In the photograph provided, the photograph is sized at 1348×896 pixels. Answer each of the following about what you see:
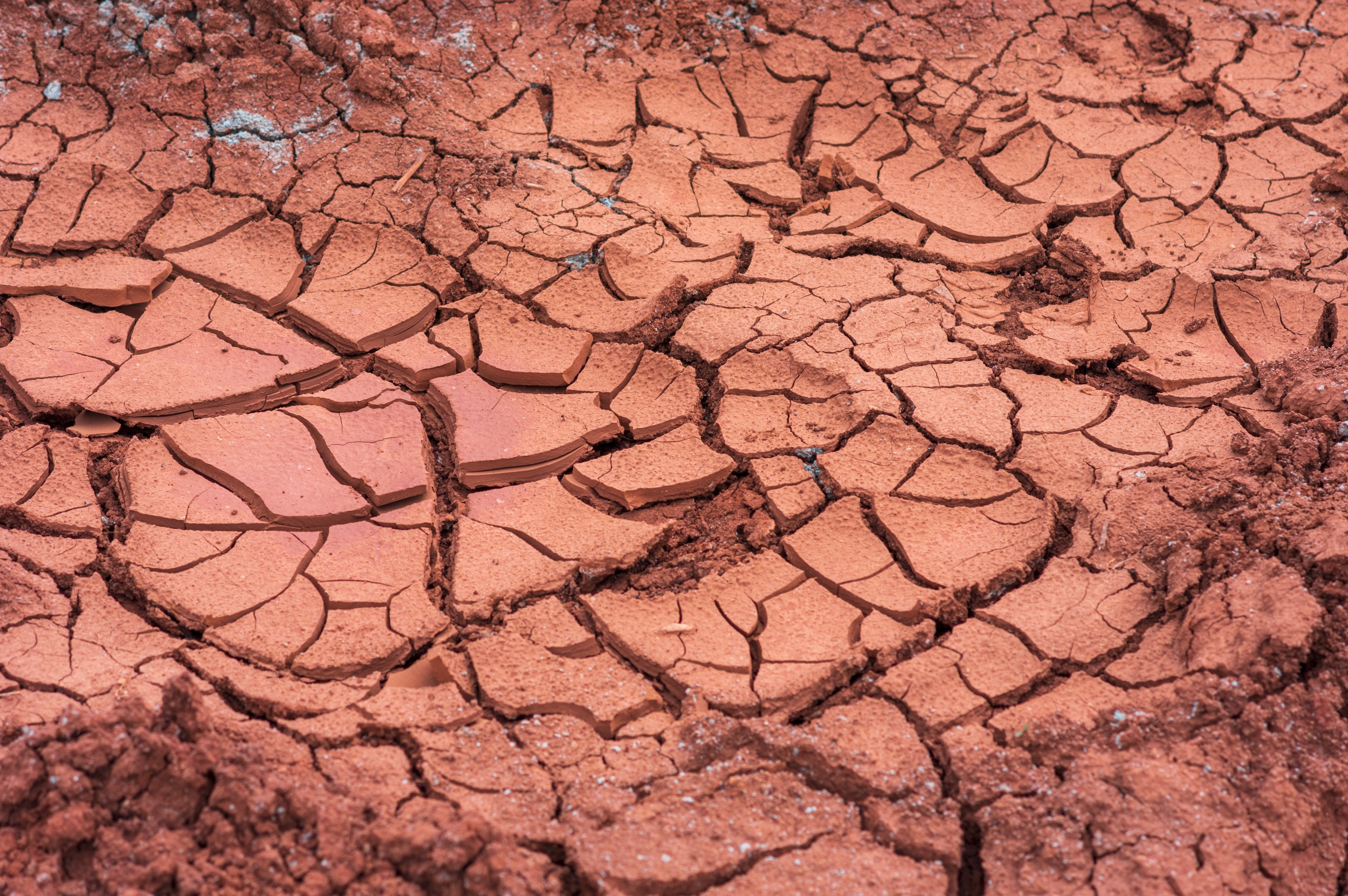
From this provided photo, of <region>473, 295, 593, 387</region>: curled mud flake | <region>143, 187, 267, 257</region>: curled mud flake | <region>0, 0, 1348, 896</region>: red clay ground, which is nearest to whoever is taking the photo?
<region>0, 0, 1348, 896</region>: red clay ground

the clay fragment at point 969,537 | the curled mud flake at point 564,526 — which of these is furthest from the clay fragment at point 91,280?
the clay fragment at point 969,537

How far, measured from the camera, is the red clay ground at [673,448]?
2.05 metres

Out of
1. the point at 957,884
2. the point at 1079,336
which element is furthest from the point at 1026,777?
the point at 1079,336

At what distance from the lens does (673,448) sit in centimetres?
305

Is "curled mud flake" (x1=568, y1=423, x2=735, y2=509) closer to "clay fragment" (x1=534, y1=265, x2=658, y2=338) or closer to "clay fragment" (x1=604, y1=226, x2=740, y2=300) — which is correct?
"clay fragment" (x1=534, y1=265, x2=658, y2=338)

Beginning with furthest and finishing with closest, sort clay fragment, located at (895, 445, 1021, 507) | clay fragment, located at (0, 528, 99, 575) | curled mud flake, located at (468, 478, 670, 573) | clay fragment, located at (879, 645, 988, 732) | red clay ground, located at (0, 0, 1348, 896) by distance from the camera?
clay fragment, located at (895, 445, 1021, 507) → curled mud flake, located at (468, 478, 670, 573) → clay fragment, located at (0, 528, 99, 575) → clay fragment, located at (879, 645, 988, 732) → red clay ground, located at (0, 0, 1348, 896)

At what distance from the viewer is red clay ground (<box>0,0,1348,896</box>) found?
205cm

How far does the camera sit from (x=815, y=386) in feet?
10.5

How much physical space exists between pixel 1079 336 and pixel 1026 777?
5.81 feet

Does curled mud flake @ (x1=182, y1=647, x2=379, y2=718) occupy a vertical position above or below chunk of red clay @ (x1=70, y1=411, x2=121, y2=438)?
below

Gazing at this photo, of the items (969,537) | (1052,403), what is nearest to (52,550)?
(969,537)

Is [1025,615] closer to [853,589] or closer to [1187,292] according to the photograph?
[853,589]

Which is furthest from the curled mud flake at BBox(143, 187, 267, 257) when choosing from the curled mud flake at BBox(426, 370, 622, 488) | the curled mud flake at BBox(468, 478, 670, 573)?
the curled mud flake at BBox(468, 478, 670, 573)

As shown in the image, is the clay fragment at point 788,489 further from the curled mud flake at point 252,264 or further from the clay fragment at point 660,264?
the curled mud flake at point 252,264
